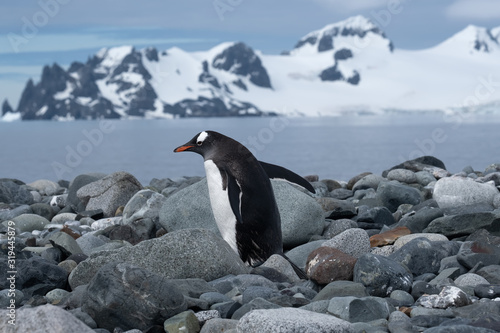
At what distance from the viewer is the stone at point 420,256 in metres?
6.28

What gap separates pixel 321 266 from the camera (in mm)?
5891

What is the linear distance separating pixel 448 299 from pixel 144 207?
5.17 m

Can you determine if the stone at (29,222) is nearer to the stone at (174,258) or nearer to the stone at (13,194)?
the stone at (13,194)

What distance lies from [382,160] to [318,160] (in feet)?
10.2

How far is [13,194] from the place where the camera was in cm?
1188

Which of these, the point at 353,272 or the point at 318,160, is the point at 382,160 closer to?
the point at 318,160

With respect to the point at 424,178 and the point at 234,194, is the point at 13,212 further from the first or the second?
the point at 424,178

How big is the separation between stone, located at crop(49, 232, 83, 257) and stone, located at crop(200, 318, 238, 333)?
3113mm

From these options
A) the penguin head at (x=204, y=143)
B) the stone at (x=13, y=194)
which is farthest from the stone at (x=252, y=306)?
the stone at (x=13, y=194)

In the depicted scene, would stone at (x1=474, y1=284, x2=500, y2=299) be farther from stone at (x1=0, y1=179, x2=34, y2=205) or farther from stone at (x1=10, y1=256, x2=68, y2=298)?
stone at (x1=0, y1=179, x2=34, y2=205)

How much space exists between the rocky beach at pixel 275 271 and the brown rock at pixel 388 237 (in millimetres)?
13

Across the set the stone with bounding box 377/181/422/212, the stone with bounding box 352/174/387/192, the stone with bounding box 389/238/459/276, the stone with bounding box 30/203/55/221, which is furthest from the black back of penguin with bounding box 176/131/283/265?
the stone with bounding box 352/174/387/192

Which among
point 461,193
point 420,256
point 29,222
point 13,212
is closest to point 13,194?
point 13,212

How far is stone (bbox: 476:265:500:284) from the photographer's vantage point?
5.62m
